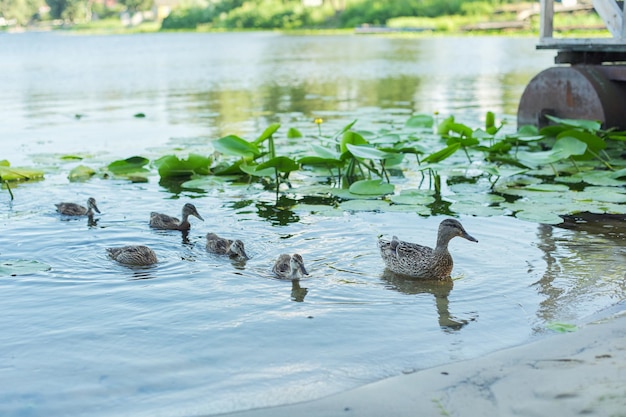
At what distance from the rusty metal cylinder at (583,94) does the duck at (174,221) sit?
6.31m

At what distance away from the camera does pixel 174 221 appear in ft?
25.3

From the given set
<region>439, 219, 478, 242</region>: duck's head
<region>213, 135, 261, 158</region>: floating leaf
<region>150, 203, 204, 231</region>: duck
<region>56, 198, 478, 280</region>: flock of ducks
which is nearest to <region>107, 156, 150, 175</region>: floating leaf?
<region>213, 135, 261, 158</region>: floating leaf

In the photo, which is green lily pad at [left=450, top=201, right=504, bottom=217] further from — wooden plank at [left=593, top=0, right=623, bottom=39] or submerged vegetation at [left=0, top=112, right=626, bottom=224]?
wooden plank at [left=593, top=0, right=623, bottom=39]

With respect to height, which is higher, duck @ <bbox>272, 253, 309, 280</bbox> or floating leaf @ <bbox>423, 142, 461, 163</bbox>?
floating leaf @ <bbox>423, 142, 461, 163</bbox>

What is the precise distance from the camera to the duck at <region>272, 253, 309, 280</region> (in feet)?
20.0

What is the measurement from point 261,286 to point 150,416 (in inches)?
84.8

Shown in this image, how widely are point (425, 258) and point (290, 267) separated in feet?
3.25

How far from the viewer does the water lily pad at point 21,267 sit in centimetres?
646

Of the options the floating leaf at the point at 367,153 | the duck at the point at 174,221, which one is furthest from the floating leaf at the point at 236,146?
the duck at the point at 174,221

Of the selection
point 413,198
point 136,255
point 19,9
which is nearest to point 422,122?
point 413,198

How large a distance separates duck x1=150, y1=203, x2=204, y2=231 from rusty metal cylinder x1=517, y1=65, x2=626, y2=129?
20.7ft

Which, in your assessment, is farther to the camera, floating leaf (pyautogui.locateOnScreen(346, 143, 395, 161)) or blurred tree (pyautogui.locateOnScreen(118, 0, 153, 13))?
blurred tree (pyautogui.locateOnScreen(118, 0, 153, 13))

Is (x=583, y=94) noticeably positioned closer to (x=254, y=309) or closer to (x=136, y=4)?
(x=254, y=309)

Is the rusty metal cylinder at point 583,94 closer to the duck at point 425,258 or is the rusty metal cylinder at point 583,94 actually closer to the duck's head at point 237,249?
the duck at point 425,258
